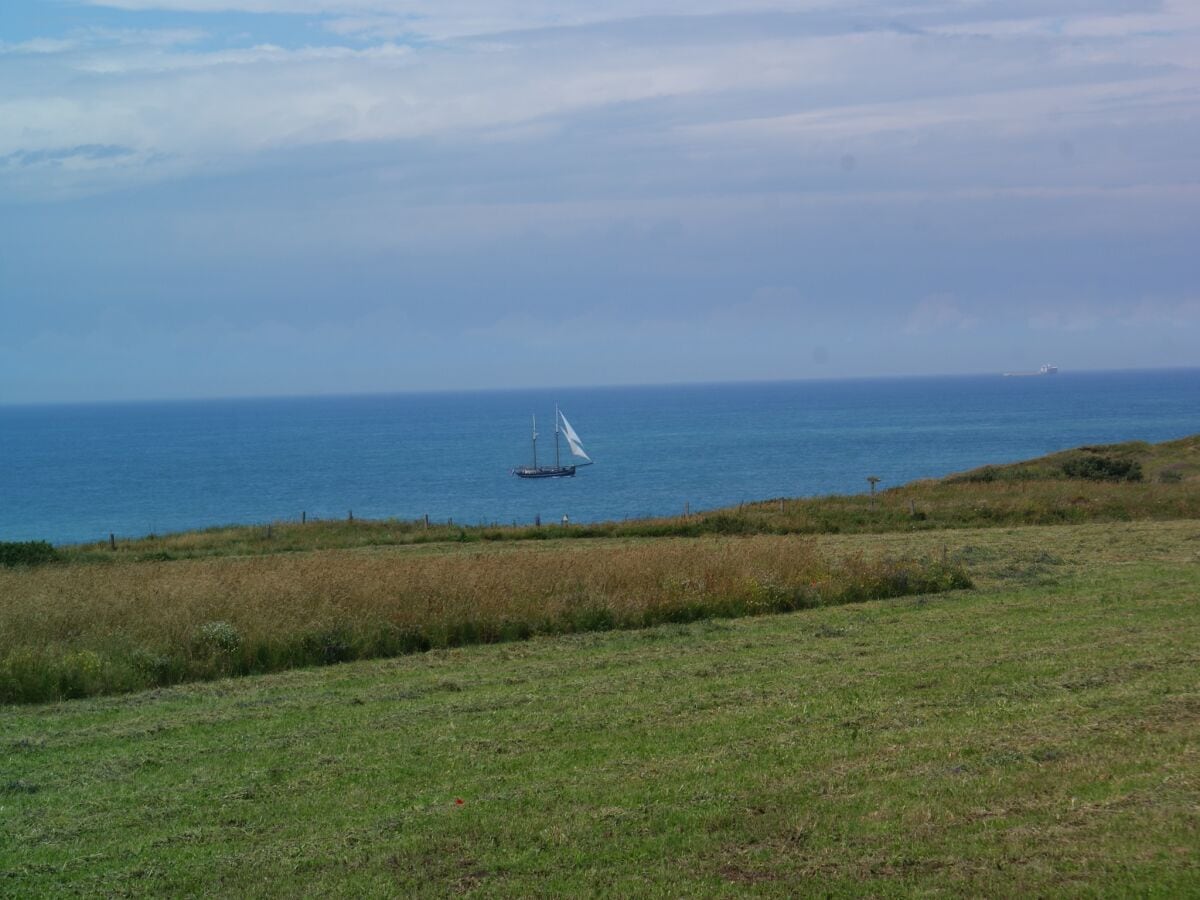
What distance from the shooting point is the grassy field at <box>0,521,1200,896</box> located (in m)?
6.93

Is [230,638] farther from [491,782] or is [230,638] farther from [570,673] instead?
[491,782]

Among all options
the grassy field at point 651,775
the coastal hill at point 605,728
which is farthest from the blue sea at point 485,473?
the grassy field at point 651,775

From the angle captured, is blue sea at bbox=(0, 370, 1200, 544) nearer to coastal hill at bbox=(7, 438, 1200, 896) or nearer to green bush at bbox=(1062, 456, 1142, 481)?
green bush at bbox=(1062, 456, 1142, 481)

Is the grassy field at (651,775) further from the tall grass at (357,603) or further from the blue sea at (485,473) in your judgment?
the blue sea at (485,473)

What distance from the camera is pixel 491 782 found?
29.2 feet

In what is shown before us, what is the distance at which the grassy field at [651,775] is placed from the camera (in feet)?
22.7

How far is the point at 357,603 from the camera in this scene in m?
17.2

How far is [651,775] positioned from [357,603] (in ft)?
30.6

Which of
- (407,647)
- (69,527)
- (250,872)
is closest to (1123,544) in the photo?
(407,647)

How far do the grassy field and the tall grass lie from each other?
1.02 m

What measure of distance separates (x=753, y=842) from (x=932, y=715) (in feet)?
11.9

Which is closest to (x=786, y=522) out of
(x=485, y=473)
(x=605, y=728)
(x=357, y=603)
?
(x=357, y=603)

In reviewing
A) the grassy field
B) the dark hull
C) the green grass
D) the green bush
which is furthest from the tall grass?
the dark hull

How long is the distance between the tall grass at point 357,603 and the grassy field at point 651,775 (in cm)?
102
